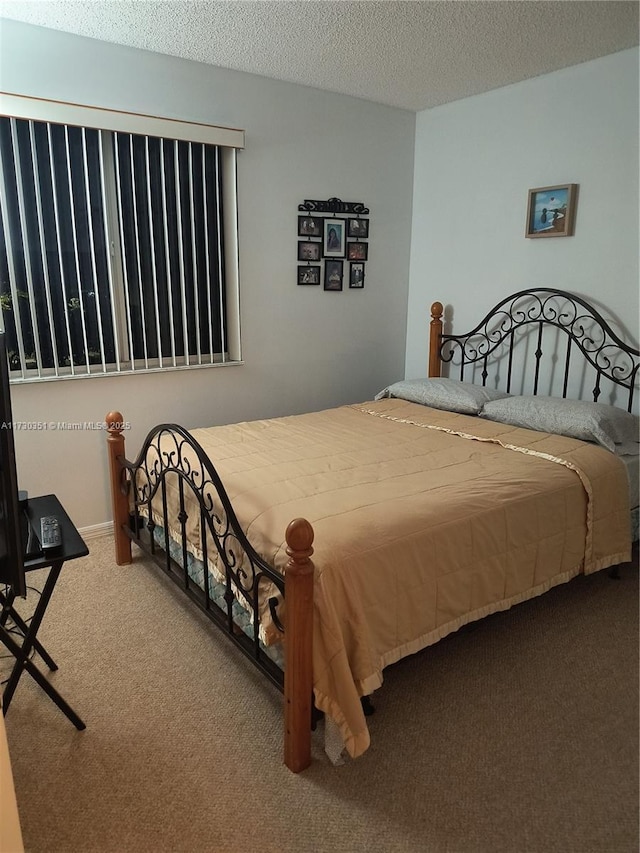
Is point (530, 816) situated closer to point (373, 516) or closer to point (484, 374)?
point (373, 516)

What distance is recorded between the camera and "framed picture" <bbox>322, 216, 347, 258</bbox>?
389cm

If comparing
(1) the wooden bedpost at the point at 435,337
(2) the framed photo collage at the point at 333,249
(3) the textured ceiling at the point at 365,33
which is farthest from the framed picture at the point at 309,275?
(3) the textured ceiling at the point at 365,33

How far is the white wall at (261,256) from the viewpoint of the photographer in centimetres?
301

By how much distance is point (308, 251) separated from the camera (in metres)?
3.84

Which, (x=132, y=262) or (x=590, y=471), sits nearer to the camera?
(x=590, y=471)

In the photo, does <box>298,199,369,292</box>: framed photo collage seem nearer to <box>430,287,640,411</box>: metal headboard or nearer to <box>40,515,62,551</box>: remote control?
<box>430,287,640,411</box>: metal headboard

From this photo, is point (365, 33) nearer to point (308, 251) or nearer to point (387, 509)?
point (308, 251)

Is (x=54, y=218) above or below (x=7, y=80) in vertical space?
below

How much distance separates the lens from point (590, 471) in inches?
101

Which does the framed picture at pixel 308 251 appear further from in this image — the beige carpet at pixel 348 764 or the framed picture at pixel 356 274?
the beige carpet at pixel 348 764

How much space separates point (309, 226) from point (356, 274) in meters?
0.48

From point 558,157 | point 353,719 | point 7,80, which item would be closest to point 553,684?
point 353,719

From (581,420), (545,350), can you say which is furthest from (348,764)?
(545,350)

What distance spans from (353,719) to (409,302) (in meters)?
3.25
